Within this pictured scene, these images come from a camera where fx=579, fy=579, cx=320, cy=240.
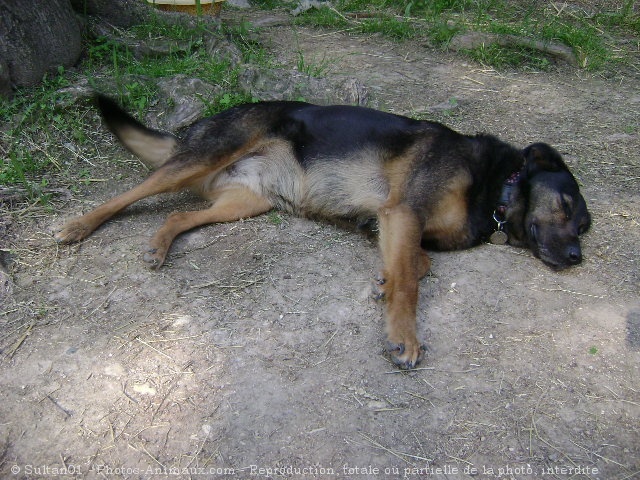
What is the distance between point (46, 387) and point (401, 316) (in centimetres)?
207

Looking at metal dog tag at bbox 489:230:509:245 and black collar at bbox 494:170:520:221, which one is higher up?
black collar at bbox 494:170:520:221

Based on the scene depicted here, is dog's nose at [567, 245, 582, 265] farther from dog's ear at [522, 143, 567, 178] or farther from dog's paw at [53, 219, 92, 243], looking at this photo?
dog's paw at [53, 219, 92, 243]

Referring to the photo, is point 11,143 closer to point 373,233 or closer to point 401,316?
point 373,233

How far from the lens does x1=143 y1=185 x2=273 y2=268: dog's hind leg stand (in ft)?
13.6

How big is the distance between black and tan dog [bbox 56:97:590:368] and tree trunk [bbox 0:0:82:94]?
1046mm

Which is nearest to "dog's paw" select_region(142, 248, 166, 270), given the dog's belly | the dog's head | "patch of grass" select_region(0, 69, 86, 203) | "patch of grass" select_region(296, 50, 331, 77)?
the dog's belly

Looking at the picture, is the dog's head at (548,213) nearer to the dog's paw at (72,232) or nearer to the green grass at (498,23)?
the dog's paw at (72,232)

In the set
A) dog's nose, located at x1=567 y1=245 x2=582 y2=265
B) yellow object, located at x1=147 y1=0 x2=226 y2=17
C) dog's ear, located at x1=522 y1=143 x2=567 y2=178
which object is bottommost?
dog's nose, located at x1=567 y1=245 x2=582 y2=265

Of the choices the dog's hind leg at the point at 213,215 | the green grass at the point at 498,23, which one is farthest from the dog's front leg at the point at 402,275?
the green grass at the point at 498,23

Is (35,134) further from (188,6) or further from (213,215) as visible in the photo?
(188,6)

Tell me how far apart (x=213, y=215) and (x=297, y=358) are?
1.78 meters

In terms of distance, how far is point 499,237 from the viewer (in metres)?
4.55

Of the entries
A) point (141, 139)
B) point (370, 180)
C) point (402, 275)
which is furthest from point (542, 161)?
point (141, 139)

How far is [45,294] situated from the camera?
3.75 metres
